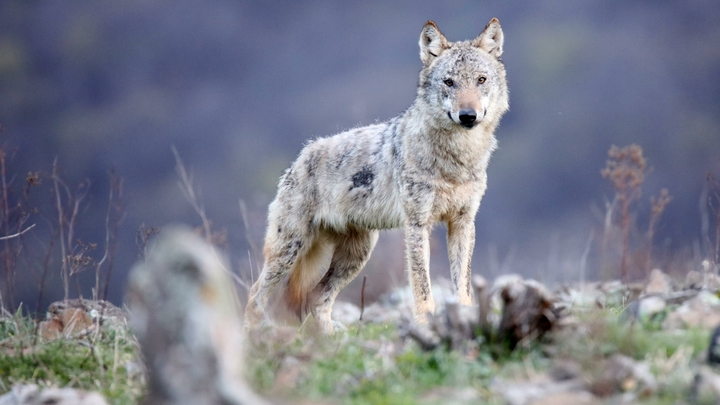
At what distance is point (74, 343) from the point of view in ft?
18.2

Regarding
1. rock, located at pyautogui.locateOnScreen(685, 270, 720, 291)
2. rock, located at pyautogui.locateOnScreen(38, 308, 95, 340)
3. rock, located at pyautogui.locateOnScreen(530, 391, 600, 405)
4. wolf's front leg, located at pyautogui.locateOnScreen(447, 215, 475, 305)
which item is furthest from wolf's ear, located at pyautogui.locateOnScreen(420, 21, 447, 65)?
rock, located at pyautogui.locateOnScreen(530, 391, 600, 405)

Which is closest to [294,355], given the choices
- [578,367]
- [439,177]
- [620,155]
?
[578,367]

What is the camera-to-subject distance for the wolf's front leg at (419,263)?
22.0 feet

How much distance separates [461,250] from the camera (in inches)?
275

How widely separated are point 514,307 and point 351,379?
3.30ft

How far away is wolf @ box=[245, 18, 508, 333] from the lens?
6820 mm

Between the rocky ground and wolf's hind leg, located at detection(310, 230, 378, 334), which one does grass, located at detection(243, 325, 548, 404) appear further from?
wolf's hind leg, located at detection(310, 230, 378, 334)

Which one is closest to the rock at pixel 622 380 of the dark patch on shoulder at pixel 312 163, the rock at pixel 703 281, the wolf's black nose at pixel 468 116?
the rock at pixel 703 281

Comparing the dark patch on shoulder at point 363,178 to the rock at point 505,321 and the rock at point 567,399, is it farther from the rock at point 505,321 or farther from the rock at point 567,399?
the rock at point 567,399

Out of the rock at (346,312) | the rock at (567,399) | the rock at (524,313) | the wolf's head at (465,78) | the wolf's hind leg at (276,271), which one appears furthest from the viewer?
the rock at (346,312)

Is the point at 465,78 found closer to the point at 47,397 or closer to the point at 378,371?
the point at 378,371

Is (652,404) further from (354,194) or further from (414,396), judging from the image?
(354,194)

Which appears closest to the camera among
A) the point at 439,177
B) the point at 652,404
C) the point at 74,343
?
the point at 652,404

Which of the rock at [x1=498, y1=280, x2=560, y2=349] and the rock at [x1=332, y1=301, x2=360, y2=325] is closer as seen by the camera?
the rock at [x1=498, y1=280, x2=560, y2=349]
